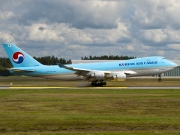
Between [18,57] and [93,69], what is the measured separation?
34.4 feet

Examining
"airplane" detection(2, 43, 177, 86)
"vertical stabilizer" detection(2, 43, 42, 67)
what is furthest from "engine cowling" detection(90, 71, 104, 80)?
"vertical stabilizer" detection(2, 43, 42, 67)

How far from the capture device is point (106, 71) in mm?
50969

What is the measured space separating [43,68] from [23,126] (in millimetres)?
38284

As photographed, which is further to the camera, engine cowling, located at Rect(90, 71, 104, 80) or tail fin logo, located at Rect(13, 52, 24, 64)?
tail fin logo, located at Rect(13, 52, 24, 64)

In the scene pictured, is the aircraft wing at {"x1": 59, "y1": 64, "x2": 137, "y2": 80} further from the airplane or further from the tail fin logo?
the tail fin logo

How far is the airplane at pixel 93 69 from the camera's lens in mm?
50250

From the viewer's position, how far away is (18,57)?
5319cm

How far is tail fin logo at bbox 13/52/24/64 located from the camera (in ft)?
174

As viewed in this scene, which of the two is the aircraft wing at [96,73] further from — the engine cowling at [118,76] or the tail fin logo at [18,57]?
the tail fin logo at [18,57]

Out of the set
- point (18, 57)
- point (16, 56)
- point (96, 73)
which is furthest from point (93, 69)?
point (16, 56)

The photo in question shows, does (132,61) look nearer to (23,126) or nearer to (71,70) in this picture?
(71,70)

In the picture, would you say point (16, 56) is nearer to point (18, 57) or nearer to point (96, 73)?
point (18, 57)

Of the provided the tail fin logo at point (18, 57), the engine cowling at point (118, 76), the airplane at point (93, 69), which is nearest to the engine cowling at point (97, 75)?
the airplane at point (93, 69)

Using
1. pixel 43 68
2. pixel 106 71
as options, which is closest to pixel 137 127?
pixel 106 71
